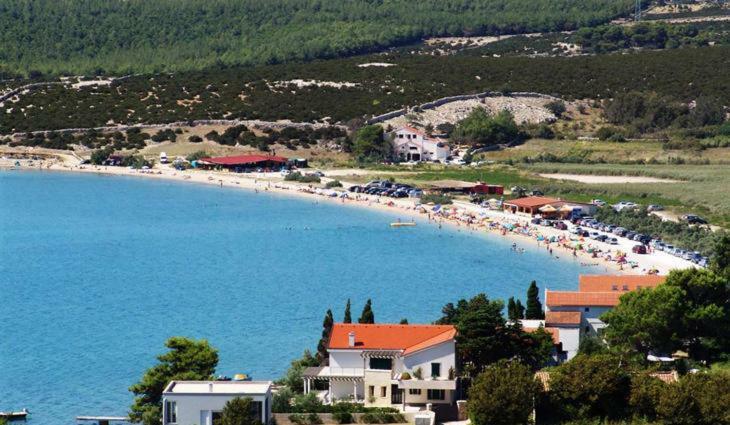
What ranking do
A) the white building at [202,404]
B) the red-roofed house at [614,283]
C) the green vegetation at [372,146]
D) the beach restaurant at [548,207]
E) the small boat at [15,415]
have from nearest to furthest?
1. the white building at [202,404]
2. the small boat at [15,415]
3. the red-roofed house at [614,283]
4. the beach restaurant at [548,207]
5. the green vegetation at [372,146]

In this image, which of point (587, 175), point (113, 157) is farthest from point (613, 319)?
point (113, 157)

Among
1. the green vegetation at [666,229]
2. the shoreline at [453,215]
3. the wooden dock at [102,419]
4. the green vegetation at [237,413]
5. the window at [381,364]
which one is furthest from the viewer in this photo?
the green vegetation at [666,229]

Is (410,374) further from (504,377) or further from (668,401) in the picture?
(668,401)

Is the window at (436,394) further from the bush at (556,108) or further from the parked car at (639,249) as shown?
the bush at (556,108)

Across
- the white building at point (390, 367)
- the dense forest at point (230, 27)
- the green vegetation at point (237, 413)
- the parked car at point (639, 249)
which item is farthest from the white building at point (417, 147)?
the green vegetation at point (237, 413)

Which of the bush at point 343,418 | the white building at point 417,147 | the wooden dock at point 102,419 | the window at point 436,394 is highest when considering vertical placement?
the white building at point 417,147

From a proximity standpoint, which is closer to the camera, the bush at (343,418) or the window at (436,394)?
the bush at (343,418)

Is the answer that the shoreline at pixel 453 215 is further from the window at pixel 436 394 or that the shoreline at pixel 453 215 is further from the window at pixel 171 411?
the window at pixel 171 411

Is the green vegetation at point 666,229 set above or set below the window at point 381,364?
above
